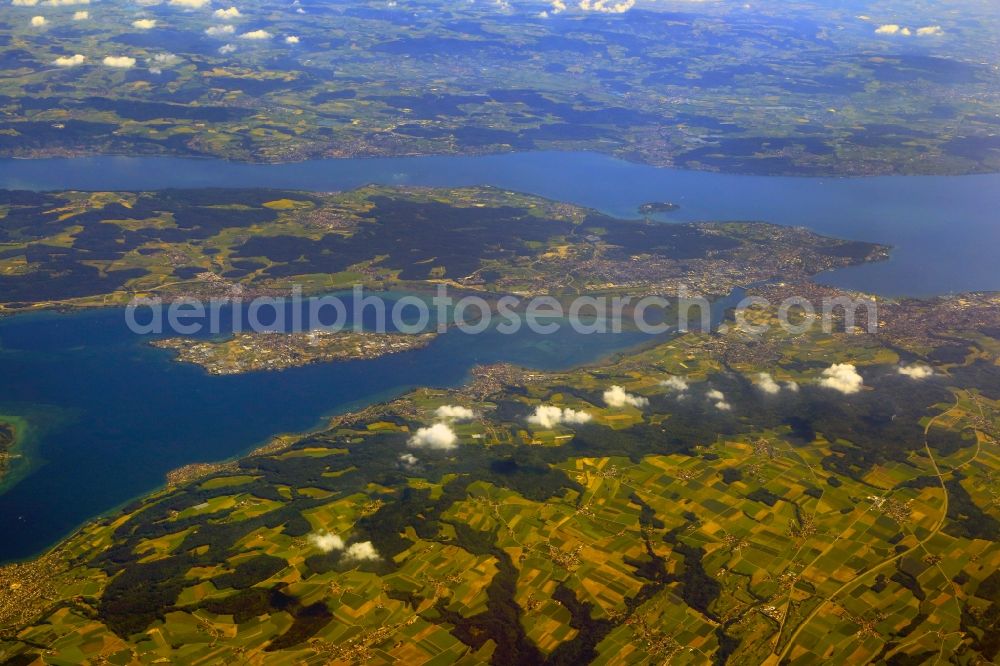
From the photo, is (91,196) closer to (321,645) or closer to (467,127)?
(467,127)

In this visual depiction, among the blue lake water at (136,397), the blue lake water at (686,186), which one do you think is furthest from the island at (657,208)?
the blue lake water at (136,397)

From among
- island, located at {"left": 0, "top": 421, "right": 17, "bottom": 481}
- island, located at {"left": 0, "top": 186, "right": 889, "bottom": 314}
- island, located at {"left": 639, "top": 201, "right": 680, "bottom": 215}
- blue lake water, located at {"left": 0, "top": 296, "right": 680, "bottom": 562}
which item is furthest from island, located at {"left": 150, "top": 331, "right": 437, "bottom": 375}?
island, located at {"left": 639, "top": 201, "right": 680, "bottom": 215}

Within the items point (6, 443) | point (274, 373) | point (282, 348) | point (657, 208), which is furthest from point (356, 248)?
point (6, 443)

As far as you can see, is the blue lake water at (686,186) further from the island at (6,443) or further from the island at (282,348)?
the island at (6,443)

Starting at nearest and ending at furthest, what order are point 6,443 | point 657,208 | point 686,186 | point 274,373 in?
1. point 6,443
2. point 274,373
3. point 657,208
4. point 686,186

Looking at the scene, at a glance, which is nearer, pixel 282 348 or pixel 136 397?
pixel 136 397

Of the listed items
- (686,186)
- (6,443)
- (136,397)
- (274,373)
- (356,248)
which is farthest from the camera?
(686,186)

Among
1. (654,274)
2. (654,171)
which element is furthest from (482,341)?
(654,171)

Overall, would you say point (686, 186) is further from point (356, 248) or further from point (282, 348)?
point (282, 348)
